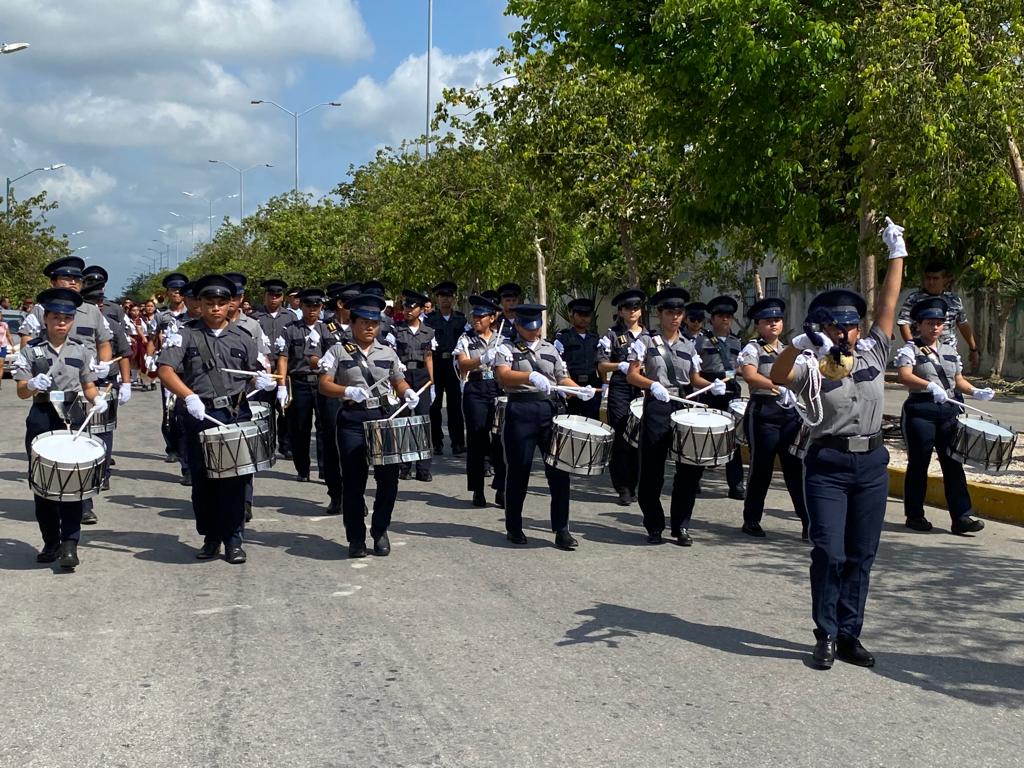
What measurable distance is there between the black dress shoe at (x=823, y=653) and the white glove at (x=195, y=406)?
426 cm

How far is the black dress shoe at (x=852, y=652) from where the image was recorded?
19.6 feet

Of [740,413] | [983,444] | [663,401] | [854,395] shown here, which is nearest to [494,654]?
[854,395]

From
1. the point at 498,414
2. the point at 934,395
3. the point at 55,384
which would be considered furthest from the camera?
the point at 498,414

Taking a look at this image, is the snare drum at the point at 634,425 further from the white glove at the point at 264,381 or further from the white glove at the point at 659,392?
the white glove at the point at 264,381

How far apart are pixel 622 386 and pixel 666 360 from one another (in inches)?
80.7

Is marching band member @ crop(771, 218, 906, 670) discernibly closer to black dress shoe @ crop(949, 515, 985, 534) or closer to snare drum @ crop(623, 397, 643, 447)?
snare drum @ crop(623, 397, 643, 447)

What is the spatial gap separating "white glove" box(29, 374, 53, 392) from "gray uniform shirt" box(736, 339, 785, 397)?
16.1ft

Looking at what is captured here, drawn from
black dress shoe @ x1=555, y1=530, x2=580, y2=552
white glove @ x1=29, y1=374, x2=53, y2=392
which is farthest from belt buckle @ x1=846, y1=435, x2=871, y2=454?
white glove @ x1=29, y1=374, x2=53, y2=392

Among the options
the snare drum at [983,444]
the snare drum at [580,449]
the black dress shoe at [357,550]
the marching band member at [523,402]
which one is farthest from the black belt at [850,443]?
the black dress shoe at [357,550]

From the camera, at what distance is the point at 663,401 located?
9.28 metres

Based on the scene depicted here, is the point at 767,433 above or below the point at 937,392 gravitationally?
below

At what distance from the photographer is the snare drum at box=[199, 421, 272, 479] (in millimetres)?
7909

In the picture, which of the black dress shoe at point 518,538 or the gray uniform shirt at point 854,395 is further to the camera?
the black dress shoe at point 518,538

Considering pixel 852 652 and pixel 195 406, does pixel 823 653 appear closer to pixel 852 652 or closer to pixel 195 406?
pixel 852 652
